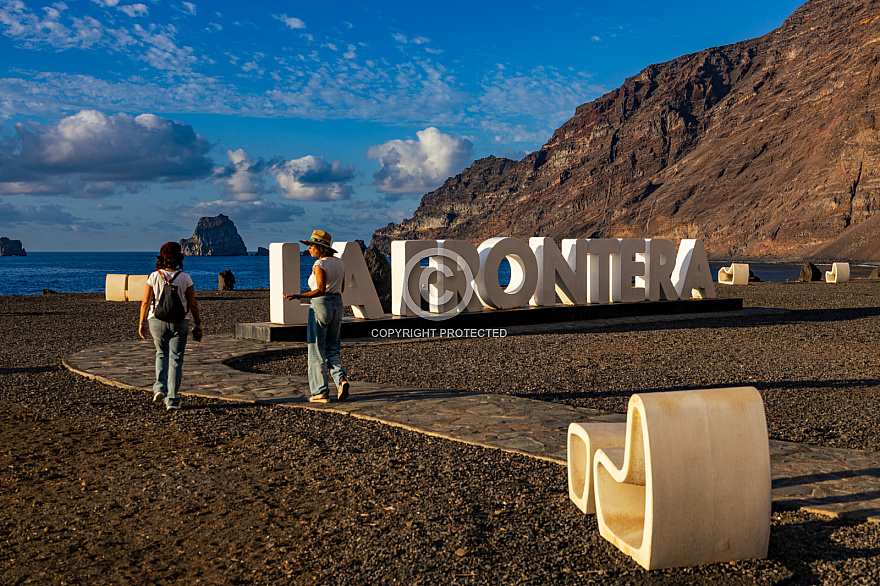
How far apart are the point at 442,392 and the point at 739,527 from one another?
4.45 m

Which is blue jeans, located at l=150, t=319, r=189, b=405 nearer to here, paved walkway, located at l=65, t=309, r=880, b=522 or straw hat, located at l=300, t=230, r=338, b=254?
paved walkway, located at l=65, t=309, r=880, b=522

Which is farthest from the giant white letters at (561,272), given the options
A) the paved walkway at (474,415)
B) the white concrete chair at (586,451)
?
the white concrete chair at (586,451)

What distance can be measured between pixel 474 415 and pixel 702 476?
327 cm

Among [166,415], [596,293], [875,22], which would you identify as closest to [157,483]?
[166,415]

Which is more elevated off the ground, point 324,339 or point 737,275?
point 737,275

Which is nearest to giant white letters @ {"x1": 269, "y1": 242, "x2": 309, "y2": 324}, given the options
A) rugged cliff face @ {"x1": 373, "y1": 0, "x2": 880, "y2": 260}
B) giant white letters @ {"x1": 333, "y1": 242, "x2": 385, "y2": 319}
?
giant white letters @ {"x1": 333, "y1": 242, "x2": 385, "y2": 319}

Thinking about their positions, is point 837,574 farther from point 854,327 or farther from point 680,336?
point 854,327

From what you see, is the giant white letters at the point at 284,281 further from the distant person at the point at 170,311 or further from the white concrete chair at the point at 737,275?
the white concrete chair at the point at 737,275

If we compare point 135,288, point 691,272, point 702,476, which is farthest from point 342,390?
point 135,288

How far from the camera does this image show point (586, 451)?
401cm

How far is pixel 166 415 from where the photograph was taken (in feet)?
20.8

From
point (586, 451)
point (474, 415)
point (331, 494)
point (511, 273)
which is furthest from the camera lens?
point (511, 273)

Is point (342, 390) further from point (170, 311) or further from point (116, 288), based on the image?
point (116, 288)

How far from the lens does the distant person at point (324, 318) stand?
6582 millimetres
